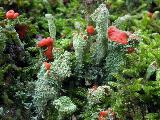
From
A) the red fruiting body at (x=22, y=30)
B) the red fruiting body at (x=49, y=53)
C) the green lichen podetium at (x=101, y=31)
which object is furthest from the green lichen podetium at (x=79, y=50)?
the red fruiting body at (x=22, y=30)

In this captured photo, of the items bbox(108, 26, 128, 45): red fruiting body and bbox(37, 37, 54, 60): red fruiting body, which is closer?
bbox(108, 26, 128, 45): red fruiting body

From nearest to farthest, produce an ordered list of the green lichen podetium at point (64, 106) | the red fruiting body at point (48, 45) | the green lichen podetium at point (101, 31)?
the green lichen podetium at point (64, 106) → the green lichen podetium at point (101, 31) → the red fruiting body at point (48, 45)

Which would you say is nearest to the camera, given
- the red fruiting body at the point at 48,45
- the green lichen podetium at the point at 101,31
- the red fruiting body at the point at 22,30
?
the green lichen podetium at the point at 101,31

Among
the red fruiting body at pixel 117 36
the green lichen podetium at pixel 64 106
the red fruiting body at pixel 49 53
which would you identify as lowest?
the green lichen podetium at pixel 64 106

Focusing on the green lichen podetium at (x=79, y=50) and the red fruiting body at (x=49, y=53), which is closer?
the green lichen podetium at (x=79, y=50)

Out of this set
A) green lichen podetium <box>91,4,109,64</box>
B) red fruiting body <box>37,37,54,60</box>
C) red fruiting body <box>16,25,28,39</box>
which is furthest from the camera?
red fruiting body <box>16,25,28,39</box>

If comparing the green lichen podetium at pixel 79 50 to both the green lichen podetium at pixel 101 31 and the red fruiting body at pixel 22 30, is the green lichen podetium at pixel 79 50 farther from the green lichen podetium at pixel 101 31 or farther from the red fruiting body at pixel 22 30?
the red fruiting body at pixel 22 30

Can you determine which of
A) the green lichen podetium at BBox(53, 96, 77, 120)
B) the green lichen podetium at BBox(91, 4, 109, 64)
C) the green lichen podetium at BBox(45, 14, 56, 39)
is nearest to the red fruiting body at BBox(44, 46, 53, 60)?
the green lichen podetium at BBox(45, 14, 56, 39)

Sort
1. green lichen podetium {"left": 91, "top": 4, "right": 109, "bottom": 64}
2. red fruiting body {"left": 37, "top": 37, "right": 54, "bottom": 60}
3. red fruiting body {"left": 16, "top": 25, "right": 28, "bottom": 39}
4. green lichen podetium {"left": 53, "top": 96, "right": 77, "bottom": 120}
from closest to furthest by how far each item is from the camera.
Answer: green lichen podetium {"left": 53, "top": 96, "right": 77, "bottom": 120}
green lichen podetium {"left": 91, "top": 4, "right": 109, "bottom": 64}
red fruiting body {"left": 37, "top": 37, "right": 54, "bottom": 60}
red fruiting body {"left": 16, "top": 25, "right": 28, "bottom": 39}

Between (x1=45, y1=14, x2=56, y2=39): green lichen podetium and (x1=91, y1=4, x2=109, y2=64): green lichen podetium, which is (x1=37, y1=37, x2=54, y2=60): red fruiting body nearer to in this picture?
(x1=45, y1=14, x2=56, y2=39): green lichen podetium

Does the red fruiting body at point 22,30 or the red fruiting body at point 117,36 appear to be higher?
the red fruiting body at point 117,36
